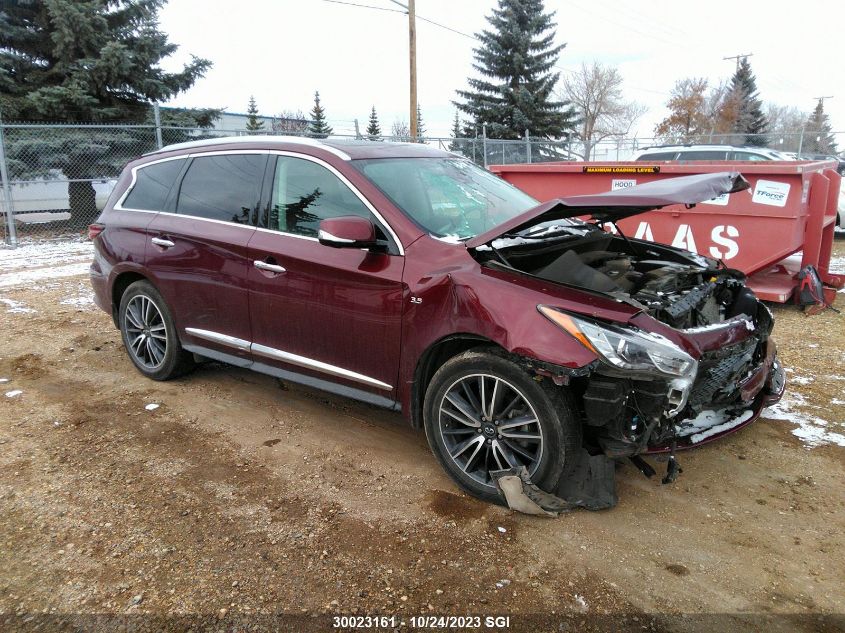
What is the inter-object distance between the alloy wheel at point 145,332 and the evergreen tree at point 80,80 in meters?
11.0

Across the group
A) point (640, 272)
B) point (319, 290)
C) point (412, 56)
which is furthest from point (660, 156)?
point (319, 290)

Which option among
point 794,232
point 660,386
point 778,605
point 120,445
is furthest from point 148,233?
point 794,232

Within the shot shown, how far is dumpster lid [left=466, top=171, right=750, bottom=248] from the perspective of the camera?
290 cm

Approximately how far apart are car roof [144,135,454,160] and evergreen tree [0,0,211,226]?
11.5m

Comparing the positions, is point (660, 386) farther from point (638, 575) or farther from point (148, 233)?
point (148, 233)

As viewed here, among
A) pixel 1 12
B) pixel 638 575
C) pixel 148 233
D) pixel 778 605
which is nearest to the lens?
pixel 778 605

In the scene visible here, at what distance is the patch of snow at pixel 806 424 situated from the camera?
3867mm

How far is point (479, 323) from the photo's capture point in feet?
9.94

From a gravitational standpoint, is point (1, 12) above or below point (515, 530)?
above

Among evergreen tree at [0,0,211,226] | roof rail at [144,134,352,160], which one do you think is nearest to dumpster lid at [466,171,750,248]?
roof rail at [144,134,352,160]

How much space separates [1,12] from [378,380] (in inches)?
648

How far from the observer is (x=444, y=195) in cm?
384

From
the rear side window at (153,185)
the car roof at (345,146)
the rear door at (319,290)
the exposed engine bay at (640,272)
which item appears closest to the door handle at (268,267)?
Result: the rear door at (319,290)

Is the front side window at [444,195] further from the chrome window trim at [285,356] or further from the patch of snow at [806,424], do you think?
the patch of snow at [806,424]
